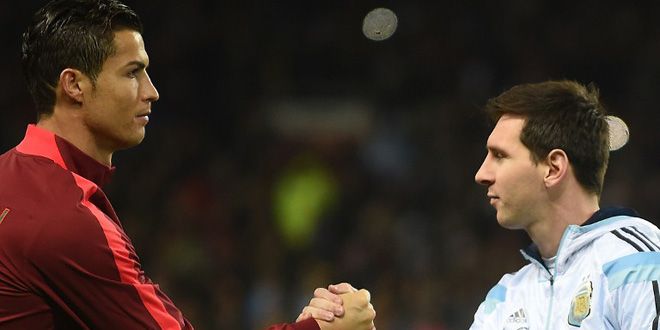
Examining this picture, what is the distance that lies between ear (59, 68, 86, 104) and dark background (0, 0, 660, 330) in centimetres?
416

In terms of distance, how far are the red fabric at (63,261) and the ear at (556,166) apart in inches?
48.0

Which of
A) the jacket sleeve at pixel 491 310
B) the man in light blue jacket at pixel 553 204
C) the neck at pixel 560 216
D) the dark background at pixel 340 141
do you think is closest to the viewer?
the man in light blue jacket at pixel 553 204

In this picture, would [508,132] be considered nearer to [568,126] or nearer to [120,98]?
[568,126]

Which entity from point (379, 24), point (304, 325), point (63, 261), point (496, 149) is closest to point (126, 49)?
point (63, 261)

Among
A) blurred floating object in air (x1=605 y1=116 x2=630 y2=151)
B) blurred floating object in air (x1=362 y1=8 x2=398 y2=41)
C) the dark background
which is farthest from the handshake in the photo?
blurred floating object in air (x1=362 y1=8 x2=398 y2=41)

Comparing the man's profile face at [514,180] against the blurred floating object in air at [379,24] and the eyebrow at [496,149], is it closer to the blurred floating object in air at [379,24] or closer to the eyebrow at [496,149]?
the eyebrow at [496,149]

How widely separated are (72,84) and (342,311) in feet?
3.01

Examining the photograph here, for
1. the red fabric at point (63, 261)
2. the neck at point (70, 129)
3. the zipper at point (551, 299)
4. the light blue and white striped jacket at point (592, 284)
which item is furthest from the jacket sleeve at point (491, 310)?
the neck at point (70, 129)

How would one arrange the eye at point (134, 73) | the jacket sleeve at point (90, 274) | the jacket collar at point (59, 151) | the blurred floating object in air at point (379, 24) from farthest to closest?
1. the blurred floating object in air at point (379, 24)
2. the eye at point (134, 73)
3. the jacket collar at point (59, 151)
4. the jacket sleeve at point (90, 274)

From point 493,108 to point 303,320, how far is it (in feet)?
3.10

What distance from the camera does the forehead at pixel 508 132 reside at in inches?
126

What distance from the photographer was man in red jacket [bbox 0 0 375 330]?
241 centimetres

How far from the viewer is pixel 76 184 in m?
2.52

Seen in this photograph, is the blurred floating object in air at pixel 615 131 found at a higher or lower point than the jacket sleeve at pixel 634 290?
higher
